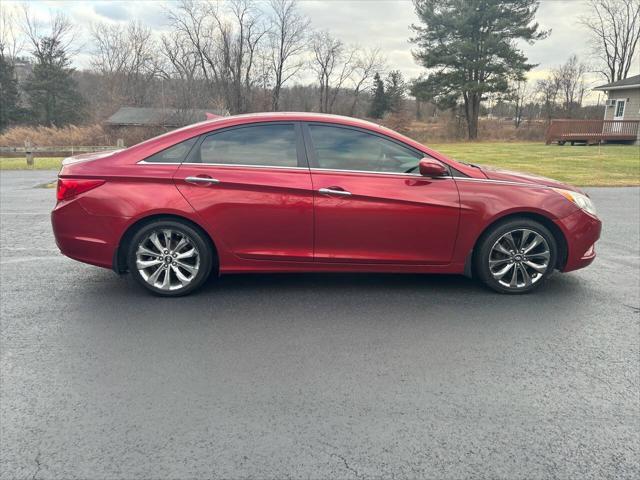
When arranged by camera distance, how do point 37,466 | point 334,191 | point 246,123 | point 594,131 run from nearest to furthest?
point 37,466 → point 334,191 → point 246,123 → point 594,131

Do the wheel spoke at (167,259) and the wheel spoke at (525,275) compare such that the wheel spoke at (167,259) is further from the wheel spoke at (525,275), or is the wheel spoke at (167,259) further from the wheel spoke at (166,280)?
the wheel spoke at (525,275)

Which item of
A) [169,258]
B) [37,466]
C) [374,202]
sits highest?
[374,202]

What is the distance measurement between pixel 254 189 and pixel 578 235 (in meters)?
3.07

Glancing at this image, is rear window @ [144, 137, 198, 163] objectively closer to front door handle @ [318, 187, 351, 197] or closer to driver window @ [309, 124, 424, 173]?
driver window @ [309, 124, 424, 173]

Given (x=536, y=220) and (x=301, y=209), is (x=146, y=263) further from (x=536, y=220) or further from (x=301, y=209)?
(x=536, y=220)

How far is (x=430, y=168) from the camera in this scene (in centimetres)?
430

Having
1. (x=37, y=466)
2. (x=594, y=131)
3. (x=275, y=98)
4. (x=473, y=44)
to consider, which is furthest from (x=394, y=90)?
(x=37, y=466)

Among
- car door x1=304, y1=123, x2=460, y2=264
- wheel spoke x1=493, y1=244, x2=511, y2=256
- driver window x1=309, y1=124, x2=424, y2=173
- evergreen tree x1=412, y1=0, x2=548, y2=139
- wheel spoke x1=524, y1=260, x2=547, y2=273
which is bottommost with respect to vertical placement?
wheel spoke x1=524, y1=260, x2=547, y2=273

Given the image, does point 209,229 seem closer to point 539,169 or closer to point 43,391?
point 43,391

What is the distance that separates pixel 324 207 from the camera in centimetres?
427

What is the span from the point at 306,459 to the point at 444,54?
47217mm

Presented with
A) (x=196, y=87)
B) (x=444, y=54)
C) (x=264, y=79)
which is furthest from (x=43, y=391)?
(x=264, y=79)

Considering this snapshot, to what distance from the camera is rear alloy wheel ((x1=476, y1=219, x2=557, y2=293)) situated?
4.46 meters

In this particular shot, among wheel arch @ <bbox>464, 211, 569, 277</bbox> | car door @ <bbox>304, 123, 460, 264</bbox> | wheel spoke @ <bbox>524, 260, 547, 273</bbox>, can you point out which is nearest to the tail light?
car door @ <bbox>304, 123, 460, 264</bbox>
